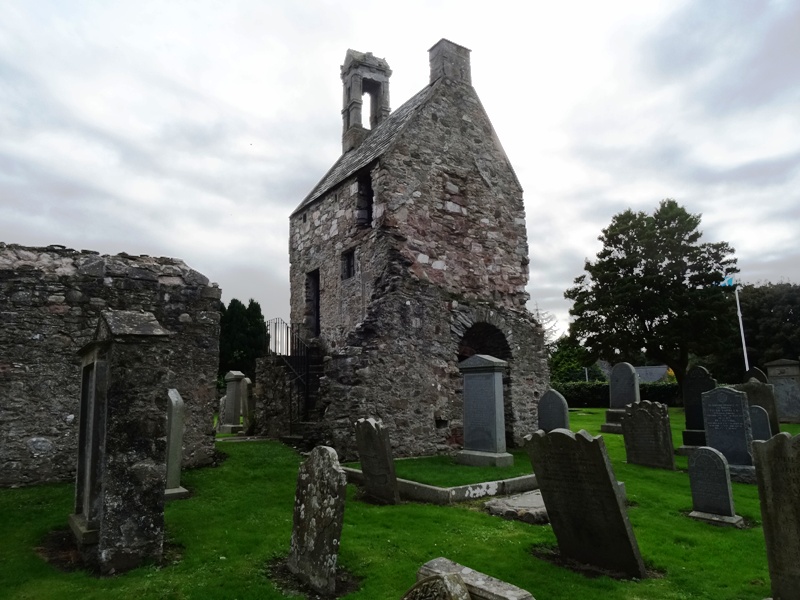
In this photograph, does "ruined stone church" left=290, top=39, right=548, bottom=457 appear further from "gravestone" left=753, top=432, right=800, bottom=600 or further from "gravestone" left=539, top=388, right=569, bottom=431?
"gravestone" left=753, top=432, right=800, bottom=600

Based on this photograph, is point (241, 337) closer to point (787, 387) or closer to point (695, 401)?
point (695, 401)

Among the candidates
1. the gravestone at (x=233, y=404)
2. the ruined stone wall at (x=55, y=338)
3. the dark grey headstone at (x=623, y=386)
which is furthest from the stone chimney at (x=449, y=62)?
the gravestone at (x=233, y=404)

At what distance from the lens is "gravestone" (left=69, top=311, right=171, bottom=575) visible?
471cm

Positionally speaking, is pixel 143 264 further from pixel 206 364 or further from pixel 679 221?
pixel 679 221

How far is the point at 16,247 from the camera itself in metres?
7.96

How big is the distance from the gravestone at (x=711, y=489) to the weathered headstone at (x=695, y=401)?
5849 millimetres

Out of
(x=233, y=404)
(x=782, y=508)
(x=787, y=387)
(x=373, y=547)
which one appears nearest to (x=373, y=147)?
(x=233, y=404)

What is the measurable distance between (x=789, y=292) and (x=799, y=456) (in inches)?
1228

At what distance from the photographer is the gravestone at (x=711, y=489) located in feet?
22.4

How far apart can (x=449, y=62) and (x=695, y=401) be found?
11.2 m

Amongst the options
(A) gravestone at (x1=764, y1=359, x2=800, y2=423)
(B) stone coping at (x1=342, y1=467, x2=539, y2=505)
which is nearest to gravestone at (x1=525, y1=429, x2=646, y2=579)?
(B) stone coping at (x1=342, y1=467, x2=539, y2=505)

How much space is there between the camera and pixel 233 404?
1720cm

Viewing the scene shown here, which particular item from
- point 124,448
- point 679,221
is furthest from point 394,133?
point 679,221

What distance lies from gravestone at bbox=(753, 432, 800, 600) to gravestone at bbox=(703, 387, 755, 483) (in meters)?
6.50
